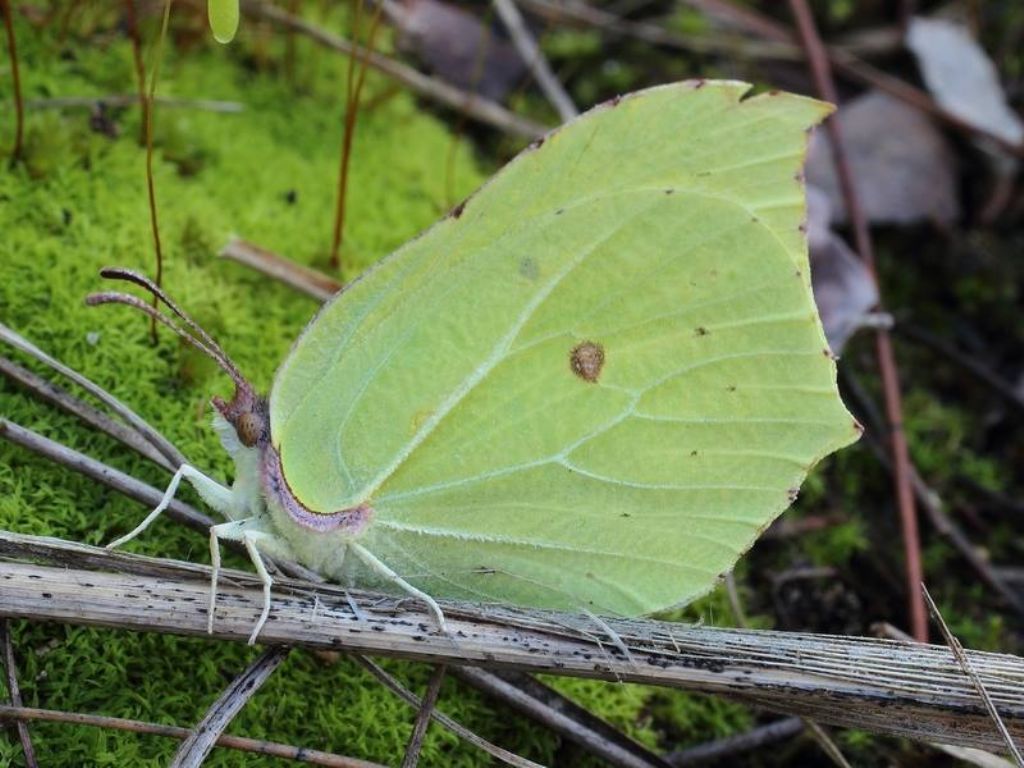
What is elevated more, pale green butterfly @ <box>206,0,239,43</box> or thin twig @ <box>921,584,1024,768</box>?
pale green butterfly @ <box>206,0,239,43</box>

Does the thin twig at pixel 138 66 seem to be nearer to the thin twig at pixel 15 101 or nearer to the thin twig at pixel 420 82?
the thin twig at pixel 15 101

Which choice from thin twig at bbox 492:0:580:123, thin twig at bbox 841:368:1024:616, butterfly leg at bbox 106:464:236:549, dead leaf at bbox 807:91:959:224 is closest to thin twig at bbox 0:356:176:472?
butterfly leg at bbox 106:464:236:549

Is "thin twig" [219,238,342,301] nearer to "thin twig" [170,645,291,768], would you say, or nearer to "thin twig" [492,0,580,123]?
"thin twig" [170,645,291,768]

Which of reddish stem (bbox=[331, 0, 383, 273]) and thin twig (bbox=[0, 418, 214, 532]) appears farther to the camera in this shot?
reddish stem (bbox=[331, 0, 383, 273])

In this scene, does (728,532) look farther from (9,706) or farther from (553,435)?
(9,706)

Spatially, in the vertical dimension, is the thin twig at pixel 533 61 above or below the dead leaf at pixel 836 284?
above

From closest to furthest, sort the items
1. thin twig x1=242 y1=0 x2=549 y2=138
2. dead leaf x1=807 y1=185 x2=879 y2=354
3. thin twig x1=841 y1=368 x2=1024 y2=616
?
thin twig x1=841 y1=368 x2=1024 y2=616 → dead leaf x1=807 y1=185 x2=879 y2=354 → thin twig x1=242 y1=0 x2=549 y2=138

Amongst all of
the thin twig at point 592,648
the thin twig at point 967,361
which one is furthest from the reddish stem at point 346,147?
the thin twig at point 967,361

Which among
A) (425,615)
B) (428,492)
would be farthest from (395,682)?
(428,492)
